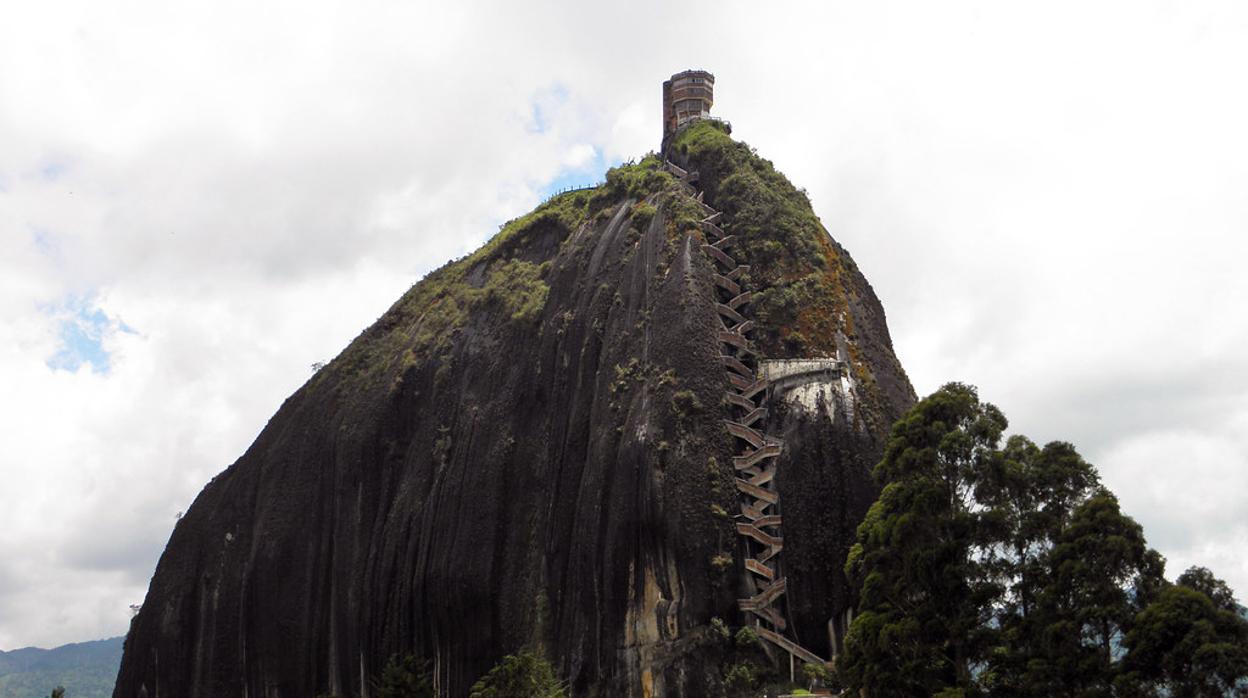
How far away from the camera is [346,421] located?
68.6 metres

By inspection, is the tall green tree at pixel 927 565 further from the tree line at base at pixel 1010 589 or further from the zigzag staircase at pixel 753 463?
the zigzag staircase at pixel 753 463

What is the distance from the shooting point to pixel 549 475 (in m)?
53.5

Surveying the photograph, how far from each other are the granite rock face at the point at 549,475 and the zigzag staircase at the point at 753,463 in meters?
0.51

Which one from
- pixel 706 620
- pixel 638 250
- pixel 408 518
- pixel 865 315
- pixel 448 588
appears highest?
pixel 638 250

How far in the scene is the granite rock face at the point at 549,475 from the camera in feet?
145

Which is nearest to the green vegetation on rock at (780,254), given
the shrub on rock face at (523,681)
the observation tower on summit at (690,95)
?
the observation tower on summit at (690,95)

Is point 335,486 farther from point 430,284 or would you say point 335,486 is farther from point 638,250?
point 638,250

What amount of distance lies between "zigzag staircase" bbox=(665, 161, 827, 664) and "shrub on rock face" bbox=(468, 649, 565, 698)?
23.5ft

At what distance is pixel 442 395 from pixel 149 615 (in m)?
24.6

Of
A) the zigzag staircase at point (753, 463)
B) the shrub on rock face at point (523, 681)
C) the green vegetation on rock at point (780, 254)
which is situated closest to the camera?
the zigzag staircase at point (753, 463)

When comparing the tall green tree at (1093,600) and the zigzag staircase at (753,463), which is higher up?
the zigzag staircase at (753,463)

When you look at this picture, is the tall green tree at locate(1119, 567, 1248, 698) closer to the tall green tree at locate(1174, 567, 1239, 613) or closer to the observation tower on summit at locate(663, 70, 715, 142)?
the tall green tree at locate(1174, 567, 1239, 613)

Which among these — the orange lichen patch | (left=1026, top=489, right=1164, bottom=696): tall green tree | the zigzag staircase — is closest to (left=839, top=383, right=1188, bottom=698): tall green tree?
(left=1026, top=489, right=1164, bottom=696): tall green tree

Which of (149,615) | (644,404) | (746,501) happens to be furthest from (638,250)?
(149,615)
